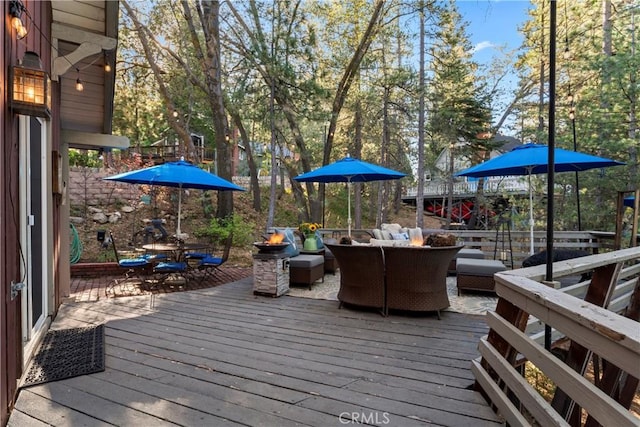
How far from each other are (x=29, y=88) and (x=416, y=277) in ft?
12.4

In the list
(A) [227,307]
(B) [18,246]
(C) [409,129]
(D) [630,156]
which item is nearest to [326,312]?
(A) [227,307]

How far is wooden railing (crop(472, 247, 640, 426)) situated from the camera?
3.94ft

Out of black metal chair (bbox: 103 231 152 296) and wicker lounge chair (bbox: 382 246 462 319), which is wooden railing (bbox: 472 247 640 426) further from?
black metal chair (bbox: 103 231 152 296)

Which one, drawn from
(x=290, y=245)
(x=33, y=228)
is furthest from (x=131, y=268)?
(x=33, y=228)

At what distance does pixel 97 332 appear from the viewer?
3723mm

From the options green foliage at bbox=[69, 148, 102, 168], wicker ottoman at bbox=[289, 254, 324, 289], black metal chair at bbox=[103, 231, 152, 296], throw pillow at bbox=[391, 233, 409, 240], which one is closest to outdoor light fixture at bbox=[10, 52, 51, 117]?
black metal chair at bbox=[103, 231, 152, 296]

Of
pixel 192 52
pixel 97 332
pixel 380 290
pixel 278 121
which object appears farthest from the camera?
pixel 278 121

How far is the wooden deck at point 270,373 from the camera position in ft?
7.24

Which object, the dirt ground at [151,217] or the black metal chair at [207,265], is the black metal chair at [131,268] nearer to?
the black metal chair at [207,265]

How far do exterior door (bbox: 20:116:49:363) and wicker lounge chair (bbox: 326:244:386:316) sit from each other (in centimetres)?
293

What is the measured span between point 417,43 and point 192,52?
7244mm

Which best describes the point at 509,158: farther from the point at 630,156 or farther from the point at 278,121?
the point at 278,121

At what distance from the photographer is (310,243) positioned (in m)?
6.66

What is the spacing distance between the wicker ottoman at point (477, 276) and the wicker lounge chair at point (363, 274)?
1.56 meters
